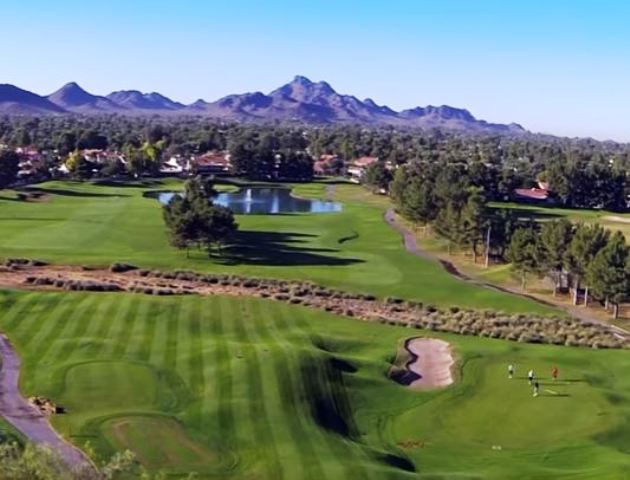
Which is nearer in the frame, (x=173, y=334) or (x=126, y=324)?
(x=173, y=334)

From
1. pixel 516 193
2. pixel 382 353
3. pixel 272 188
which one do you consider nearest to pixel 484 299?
pixel 382 353

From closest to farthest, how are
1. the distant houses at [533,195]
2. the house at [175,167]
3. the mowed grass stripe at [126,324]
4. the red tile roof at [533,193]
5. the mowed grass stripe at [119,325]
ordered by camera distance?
the mowed grass stripe at [119,325], the mowed grass stripe at [126,324], the distant houses at [533,195], the red tile roof at [533,193], the house at [175,167]

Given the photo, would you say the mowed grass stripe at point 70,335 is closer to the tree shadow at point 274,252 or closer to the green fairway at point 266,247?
the green fairway at point 266,247

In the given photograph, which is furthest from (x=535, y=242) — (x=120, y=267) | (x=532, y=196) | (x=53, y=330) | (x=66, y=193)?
(x=66, y=193)

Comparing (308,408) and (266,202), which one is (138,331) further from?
(266,202)

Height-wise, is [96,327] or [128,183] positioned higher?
[128,183]

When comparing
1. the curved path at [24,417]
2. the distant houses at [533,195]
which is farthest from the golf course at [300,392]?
the distant houses at [533,195]
